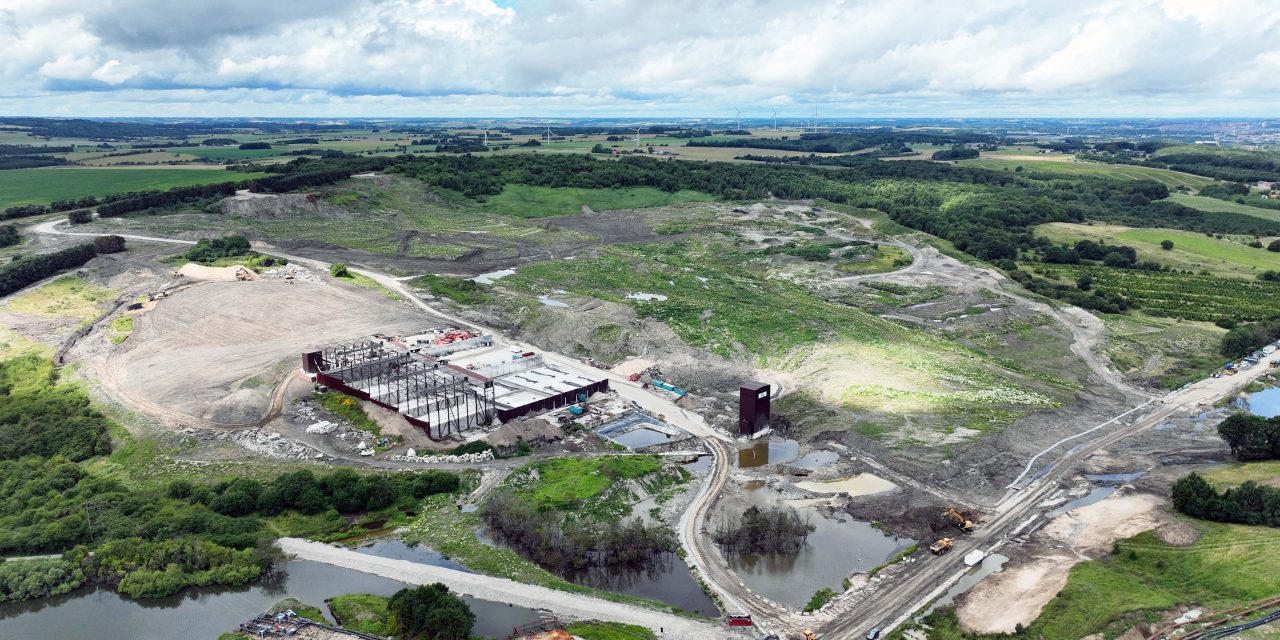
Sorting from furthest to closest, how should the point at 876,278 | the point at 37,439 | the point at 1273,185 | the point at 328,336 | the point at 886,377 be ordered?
the point at 1273,185 → the point at 876,278 → the point at 328,336 → the point at 886,377 → the point at 37,439

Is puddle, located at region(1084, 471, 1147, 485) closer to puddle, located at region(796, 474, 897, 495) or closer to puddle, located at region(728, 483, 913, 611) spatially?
puddle, located at region(796, 474, 897, 495)

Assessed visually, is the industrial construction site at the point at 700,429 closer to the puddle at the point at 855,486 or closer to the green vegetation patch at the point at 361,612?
the puddle at the point at 855,486

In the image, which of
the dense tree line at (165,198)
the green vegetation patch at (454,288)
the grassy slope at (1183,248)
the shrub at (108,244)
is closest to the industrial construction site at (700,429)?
the green vegetation patch at (454,288)

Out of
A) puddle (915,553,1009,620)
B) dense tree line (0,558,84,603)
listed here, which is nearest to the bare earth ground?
dense tree line (0,558,84,603)

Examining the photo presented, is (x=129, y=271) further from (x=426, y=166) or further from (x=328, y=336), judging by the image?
(x=426, y=166)

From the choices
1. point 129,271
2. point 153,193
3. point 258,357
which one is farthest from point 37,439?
point 153,193

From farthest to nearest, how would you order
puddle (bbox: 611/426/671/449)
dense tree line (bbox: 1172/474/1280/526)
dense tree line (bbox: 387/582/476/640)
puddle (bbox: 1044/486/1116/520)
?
1. puddle (bbox: 611/426/671/449)
2. puddle (bbox: 1044/486/1116/520)
3. dense tree line (bbox: 1172/474/1280/526)
4. dense tree line (bbox: 387/582/476/640)
